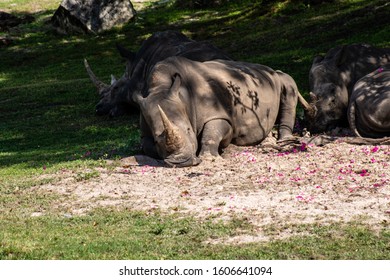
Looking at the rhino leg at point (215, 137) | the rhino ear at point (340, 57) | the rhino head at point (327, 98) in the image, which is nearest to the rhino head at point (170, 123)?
the rhino leg at point (215, 137)

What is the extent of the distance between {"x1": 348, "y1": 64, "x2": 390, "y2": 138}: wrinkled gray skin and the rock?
21.0 meters

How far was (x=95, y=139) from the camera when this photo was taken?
18.1 meters

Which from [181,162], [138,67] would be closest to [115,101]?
[138,67]

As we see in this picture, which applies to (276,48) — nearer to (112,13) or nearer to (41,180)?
(112,13)

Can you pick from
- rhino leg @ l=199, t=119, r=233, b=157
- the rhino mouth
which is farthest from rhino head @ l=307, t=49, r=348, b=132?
the rhino mouth

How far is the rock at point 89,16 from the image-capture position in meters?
35.2

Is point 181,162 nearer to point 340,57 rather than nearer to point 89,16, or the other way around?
point 340,57

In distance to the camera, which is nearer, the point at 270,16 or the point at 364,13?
the point at 364,13

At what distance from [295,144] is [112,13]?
22.1 metres

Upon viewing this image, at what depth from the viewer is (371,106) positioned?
48.6 ft

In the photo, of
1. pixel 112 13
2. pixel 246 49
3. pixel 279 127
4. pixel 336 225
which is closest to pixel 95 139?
pixel 279 127

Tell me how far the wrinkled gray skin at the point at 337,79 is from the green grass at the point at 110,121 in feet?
11.2

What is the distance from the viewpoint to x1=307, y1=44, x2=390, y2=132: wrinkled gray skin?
16234 millimetres

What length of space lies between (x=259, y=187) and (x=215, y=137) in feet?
8.55
